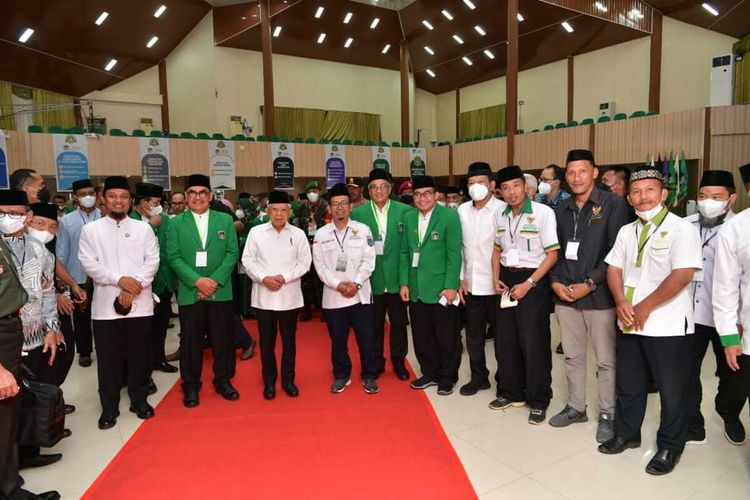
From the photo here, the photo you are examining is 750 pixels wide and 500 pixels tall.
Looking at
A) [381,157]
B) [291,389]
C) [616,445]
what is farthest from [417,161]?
[616,445]

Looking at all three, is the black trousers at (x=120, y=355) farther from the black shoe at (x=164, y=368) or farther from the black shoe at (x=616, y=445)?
the black shoe at (x=616, y=445)

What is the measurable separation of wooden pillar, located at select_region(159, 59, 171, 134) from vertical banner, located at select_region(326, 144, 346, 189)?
624 centimetres

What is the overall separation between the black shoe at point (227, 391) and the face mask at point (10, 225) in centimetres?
183

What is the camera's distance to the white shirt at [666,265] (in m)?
2.41

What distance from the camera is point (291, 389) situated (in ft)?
12.3

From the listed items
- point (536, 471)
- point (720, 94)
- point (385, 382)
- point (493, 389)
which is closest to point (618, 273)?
point (536, 471)

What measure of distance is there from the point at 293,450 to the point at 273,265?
134cm

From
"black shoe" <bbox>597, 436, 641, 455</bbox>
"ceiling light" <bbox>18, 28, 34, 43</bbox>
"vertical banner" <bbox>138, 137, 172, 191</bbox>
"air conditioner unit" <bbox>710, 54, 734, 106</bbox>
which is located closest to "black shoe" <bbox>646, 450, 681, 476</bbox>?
"black shoe" <bbox>597, 436, 641, 455</bbox>

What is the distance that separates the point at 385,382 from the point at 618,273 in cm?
201

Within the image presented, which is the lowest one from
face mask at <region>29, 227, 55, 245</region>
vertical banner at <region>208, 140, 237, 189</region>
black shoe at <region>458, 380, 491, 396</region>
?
black shoe at <region>458, 380, 491, 396</region>

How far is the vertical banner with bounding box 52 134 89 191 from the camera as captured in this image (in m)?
10.4

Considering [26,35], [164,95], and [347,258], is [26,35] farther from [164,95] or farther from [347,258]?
[347,258]

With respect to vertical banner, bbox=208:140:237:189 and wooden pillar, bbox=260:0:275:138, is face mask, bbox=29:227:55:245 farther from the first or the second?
wooden pillar, bbox=260:0:275:138

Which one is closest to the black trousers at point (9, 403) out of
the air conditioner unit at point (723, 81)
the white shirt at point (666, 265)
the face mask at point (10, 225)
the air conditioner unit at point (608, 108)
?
the face mask at point (10, 225)
